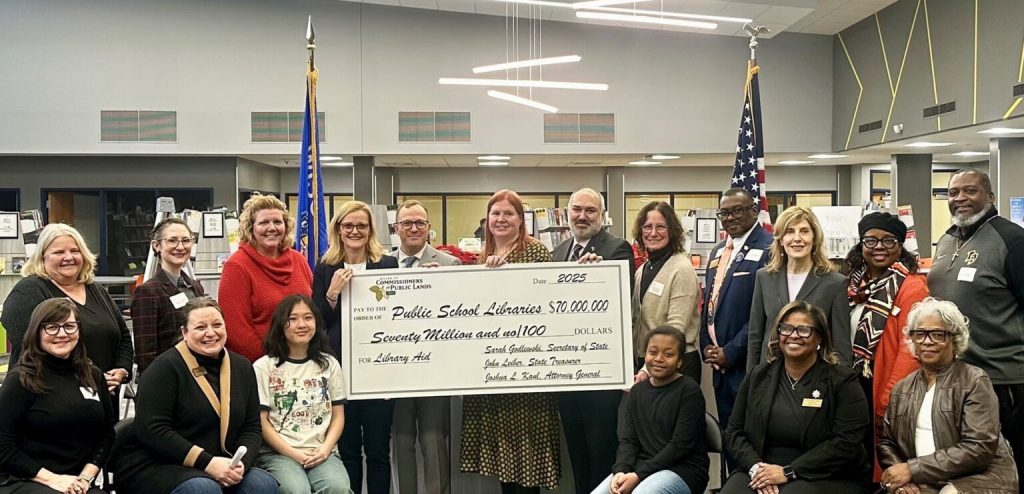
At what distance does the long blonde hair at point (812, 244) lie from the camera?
325cm

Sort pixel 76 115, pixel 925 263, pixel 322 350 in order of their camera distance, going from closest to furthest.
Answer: pixel 322 350 → pixel 925 263 → pixel 76 115

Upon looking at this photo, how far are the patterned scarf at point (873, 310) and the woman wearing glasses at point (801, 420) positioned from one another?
1.03ft

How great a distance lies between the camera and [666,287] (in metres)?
3.47

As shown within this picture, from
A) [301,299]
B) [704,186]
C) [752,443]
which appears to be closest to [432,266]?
[301,299]

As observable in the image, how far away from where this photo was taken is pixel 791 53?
12789 millimetres

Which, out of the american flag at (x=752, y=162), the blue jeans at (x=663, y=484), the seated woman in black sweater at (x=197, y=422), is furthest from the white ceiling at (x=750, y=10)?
the seated woman in black sweater at (x=197, y=422)

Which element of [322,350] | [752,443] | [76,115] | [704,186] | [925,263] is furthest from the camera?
[704,186]

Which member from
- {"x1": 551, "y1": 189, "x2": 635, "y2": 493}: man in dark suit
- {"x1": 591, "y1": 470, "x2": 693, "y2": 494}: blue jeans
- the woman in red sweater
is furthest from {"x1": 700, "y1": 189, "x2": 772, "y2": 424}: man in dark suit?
the woman in red sweater

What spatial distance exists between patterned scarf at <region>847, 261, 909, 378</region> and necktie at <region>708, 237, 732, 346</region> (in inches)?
22.1

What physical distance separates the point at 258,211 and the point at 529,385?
143 cm

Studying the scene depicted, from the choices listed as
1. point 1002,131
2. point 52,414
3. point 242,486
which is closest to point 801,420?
point 242,486

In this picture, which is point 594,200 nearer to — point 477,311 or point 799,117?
point 477,311

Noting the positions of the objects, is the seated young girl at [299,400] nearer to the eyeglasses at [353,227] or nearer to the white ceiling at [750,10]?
the eyeglasses at [353,227]

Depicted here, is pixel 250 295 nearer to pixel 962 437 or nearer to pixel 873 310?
pixel 873 310
